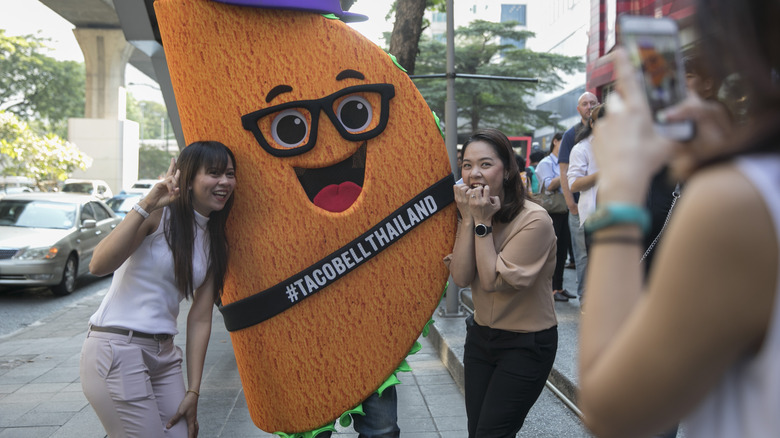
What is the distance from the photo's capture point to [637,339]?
88 cm

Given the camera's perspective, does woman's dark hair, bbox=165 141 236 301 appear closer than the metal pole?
Yes

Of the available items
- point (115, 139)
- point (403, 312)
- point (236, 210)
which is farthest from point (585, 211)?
point (115, 139)

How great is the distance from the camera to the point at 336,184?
2.82 metres

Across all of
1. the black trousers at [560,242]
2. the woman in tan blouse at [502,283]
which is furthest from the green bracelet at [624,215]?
the black trousers at [560,242]

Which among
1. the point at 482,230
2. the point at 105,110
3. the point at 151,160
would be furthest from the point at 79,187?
the point at 151,160

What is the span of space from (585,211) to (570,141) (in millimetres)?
1197

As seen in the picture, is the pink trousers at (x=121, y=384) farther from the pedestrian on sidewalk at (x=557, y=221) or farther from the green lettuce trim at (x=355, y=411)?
the pedestrian on sidewalk at (x=557, y=221)

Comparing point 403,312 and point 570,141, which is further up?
point 570,141

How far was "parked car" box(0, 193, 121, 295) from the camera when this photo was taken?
31.6 feet

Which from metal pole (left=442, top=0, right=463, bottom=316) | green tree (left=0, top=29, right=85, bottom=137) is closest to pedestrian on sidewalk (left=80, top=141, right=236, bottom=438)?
metal pole (left=442, top=0, right=463, bottom=316)

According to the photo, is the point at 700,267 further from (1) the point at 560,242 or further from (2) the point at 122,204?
(2) the point at 122,204

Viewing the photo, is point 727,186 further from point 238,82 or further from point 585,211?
point 585,211

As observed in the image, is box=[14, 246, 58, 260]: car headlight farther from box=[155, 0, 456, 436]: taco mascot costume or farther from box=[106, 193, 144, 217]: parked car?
box=[155, 0, 456, 436]: taco mascot costume

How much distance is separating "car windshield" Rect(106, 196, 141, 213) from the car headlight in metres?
7.80
